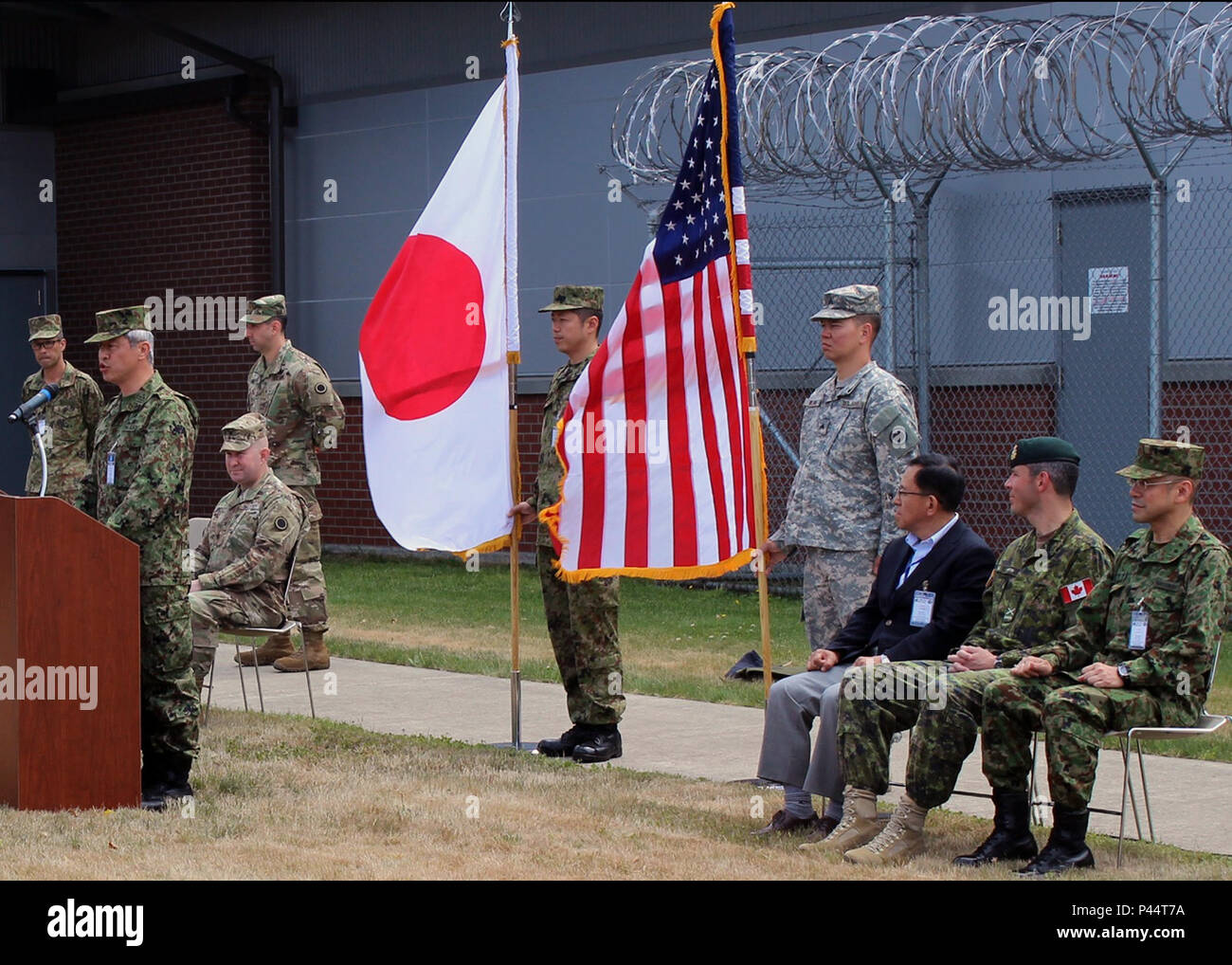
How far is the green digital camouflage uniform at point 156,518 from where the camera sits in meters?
7.32

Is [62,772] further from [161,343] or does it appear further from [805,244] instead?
[161,343]

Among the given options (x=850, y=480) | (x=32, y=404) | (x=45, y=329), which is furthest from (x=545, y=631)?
(x=850, y=480)

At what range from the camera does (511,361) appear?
28.0 ft

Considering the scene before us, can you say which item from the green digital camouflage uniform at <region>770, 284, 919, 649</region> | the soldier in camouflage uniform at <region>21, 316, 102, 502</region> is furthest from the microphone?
the green digital camouflage uniform at <region>770, 284, 919, 649</region>

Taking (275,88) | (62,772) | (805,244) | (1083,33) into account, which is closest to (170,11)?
(275,88)

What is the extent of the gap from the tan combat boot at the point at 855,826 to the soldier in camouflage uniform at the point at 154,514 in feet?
9.23

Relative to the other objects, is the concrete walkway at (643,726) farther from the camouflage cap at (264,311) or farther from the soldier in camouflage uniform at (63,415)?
the camouflage cap at (264,311)

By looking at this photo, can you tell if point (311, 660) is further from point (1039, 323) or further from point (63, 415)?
point (1039, 323)

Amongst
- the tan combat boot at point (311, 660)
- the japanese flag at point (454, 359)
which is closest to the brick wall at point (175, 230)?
the tan combat boot at point (311, 660)

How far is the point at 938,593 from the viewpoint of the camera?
679 centimetres

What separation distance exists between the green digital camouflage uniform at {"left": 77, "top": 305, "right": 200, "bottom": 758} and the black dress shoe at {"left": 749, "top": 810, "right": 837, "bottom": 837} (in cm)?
253

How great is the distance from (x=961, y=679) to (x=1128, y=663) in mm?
587

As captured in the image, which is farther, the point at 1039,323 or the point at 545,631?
the point at 1039,323
